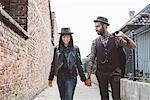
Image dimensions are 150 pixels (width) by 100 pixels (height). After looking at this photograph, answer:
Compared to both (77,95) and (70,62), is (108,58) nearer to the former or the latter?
(70,62)

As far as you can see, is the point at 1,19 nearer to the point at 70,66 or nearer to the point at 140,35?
the point at 70,66

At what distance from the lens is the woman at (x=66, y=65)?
7.23m

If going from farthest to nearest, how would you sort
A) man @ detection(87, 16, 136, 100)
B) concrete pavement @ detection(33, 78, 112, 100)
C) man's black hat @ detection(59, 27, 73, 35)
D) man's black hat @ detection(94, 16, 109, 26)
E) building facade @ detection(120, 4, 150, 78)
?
1. concrete pavement @ detection(33, 78, 112, 100)
2. building facade @ detection(120, 4, 150, 78)
3. man's black hat @ detection(59, 27, 73, 35)
4. man's black hat @ detection(94, 16, 109, 26)
5. man @ detection(87, 16, 136, 100)

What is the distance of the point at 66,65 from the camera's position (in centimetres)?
727

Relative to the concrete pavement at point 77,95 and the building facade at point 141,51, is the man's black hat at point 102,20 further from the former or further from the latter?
the concrete pavement at point 77,95

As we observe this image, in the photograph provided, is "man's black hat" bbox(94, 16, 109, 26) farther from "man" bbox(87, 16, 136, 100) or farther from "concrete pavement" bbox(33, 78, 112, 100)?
"concrete pavement" bbox(33, 78, 112, 100)

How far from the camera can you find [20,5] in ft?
36.8

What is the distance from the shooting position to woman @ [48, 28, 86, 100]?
23.7ft

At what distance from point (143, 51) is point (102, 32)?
475cm

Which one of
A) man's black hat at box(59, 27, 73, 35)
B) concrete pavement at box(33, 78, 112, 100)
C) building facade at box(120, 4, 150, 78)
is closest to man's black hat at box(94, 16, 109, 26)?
man's black hat at box(59, 27, 73, 35)

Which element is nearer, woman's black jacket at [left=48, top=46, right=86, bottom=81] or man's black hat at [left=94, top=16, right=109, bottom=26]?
man's black hat at [left=94, top=16, right=109, bottom=26]

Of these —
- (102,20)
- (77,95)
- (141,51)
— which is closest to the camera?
(102,20)

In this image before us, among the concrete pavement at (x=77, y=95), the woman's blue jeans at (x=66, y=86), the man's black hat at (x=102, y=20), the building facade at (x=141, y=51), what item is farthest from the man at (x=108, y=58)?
the concrete pavement at (x=77, y=95)

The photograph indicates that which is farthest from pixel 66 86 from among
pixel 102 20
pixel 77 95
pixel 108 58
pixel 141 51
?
pixel 77 95
